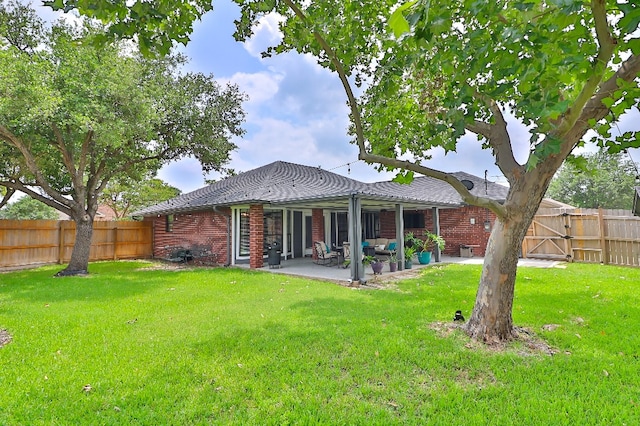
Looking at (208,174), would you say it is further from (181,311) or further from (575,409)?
(575,409)

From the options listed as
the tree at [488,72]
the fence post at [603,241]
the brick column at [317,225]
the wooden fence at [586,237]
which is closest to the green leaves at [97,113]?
the brick column at [317,225]

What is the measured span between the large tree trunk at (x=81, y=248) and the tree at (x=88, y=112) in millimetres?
30

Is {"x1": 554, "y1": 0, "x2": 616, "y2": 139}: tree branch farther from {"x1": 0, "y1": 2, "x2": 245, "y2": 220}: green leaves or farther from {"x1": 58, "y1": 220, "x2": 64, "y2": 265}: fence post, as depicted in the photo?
{"x1": 58, "y1": 220, "x2": 64, "y2": 265}: fence post

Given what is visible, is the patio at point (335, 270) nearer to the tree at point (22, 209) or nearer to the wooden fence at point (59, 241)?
the wooden fence at point (59, 241)

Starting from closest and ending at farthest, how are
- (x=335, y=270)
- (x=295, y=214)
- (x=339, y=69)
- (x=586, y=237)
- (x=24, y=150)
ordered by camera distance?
(x=339, y=69) < (x=24, y=150) < (x=335, y=270) < (x=586, y=237) < (x=295, y=214)

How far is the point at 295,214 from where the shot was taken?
1448 cm

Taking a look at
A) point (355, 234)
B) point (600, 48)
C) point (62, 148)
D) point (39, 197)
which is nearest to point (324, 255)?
point (355, 234)

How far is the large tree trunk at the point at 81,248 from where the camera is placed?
11.0 m

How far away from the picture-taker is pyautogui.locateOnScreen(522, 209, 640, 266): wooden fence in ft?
34.5

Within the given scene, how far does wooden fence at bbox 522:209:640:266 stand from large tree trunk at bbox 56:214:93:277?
54.3 ft

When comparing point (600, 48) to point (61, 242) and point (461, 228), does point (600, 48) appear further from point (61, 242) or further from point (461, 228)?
point (61, 242)

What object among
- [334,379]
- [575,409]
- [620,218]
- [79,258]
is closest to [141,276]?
[79,258]

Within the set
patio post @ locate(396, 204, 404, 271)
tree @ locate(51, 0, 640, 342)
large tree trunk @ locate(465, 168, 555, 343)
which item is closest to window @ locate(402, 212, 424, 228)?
patio post @ locate(396, 204, 404, 271)

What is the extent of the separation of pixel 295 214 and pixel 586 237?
35.7 feet
